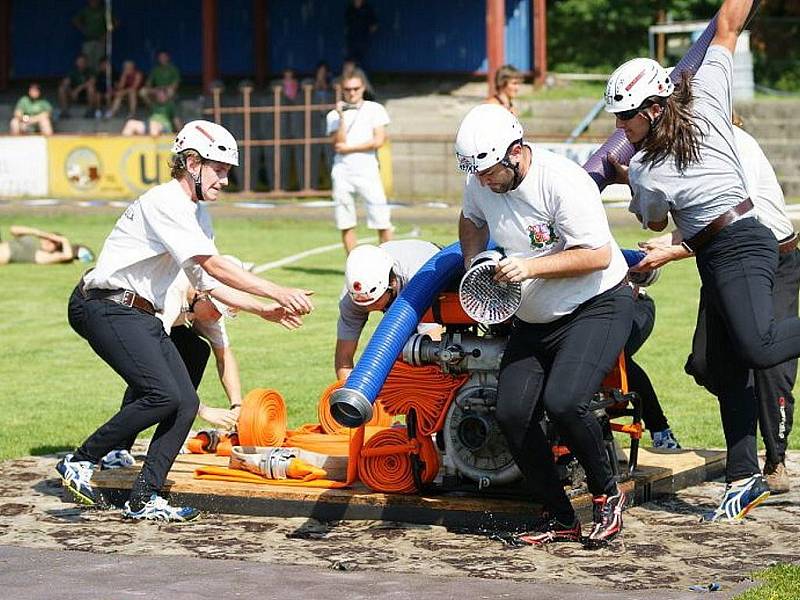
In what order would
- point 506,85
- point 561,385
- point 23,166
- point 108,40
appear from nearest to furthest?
point 561,385 < point 506,85 < point 23,166 < point 108,40

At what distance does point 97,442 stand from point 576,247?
2565 millimetres

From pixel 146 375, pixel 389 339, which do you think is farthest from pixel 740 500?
pixel 146 375

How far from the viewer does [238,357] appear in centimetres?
1268

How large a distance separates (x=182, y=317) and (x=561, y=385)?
2224mm

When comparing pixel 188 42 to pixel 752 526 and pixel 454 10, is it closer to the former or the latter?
pixel 454 10

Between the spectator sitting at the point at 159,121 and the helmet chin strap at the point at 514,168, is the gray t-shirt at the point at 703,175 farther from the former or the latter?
the spectator sitting at the point at 159,121

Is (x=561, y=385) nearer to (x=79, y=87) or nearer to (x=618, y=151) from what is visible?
(x=618, y=151)

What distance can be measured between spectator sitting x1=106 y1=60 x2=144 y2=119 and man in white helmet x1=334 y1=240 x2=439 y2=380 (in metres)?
26.1

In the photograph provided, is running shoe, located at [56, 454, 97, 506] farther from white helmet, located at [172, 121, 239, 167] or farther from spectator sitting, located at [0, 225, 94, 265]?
spectator sitting, located at [0, 225, 94, 265]

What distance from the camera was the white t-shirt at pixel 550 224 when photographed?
6992mm

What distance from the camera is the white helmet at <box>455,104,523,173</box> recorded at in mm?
6902

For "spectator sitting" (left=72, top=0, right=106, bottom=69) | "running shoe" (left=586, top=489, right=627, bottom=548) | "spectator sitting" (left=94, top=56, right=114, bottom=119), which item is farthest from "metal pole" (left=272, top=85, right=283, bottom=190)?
"running shoe" (left=586, top=489, right=627, bottom=548)

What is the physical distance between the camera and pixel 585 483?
7.85 metres

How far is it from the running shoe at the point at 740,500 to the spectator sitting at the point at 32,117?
25.9m
